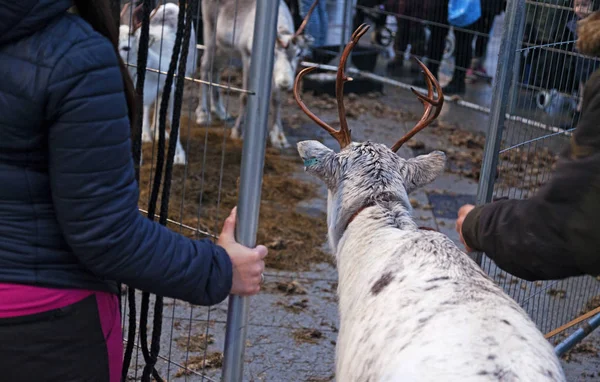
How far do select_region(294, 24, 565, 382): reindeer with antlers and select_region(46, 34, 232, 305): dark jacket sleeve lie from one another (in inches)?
25.8

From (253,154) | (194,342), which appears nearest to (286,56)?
(194,342)

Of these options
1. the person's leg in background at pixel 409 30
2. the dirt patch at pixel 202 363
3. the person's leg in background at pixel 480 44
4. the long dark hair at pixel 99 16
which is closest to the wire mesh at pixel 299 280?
the dirt patch at pixel 202 363

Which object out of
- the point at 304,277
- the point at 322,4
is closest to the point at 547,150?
the point at 304,277

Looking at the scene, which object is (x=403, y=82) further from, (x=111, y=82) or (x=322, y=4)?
(x=111, y=82)

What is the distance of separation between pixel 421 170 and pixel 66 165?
5.95 feet

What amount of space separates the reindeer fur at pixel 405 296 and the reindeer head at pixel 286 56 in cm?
465

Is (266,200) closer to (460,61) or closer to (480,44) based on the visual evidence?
(460,61)

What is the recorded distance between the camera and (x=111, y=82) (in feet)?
5.71

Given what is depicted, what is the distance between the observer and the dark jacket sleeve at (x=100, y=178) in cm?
170

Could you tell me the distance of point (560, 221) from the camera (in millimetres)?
2133

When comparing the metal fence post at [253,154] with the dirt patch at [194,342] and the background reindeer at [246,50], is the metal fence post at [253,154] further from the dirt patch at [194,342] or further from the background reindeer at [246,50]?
the background reindeer at [246,50]

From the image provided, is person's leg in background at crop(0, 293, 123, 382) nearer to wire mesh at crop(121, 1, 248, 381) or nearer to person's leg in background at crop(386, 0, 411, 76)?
wire mesh at crop(121, 1, 248, 381)

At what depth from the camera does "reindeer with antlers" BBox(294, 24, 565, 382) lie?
1.98 m

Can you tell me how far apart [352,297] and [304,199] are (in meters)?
4.22
